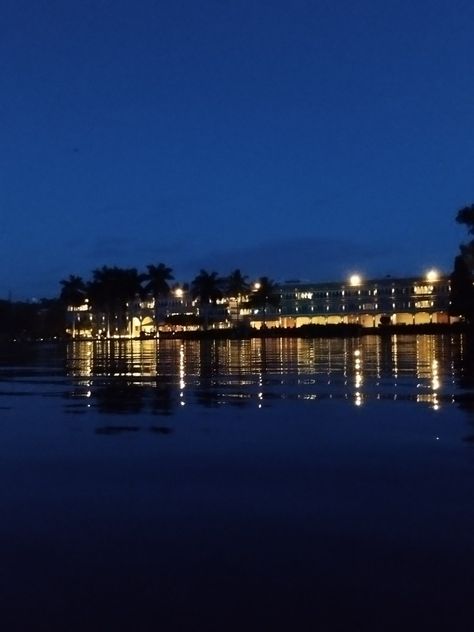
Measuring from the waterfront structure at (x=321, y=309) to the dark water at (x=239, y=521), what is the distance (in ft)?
449

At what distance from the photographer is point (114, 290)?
442 feet

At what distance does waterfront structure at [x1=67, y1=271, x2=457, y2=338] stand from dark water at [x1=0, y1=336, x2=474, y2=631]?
13695 centimetres

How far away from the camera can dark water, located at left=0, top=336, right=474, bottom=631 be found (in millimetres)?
4879

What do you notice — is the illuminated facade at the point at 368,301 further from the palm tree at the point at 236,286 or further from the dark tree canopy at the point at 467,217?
the dark tree canopy at the point at 467,217

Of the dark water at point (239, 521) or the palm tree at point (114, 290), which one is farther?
the palm tree at point (114, 290)

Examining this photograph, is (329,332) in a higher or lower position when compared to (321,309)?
lower

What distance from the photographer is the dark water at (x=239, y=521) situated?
16.0 feet

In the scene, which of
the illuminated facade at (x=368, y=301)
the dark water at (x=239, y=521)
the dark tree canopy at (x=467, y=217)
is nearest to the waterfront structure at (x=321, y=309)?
the illuminated facade at (x=368, y=301)

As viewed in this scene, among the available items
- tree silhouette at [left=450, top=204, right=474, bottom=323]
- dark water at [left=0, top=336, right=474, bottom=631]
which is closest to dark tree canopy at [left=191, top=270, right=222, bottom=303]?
tree silhouette at [left=450, top=204, right=474, bottom=323]

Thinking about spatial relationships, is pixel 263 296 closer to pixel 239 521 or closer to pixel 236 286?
pixel 236 286

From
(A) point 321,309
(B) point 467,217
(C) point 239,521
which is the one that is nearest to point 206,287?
(A) point 321,309

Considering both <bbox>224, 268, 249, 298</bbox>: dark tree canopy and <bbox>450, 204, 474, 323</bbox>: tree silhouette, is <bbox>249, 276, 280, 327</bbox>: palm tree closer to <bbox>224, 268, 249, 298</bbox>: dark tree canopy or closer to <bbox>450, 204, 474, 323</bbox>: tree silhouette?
<bbox>224, 268, 249, 298</bbox>: dark tree canopy

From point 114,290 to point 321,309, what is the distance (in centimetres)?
4670

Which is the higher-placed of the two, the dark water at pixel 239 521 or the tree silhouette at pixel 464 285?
the tree silhouette at pixel 464 285
